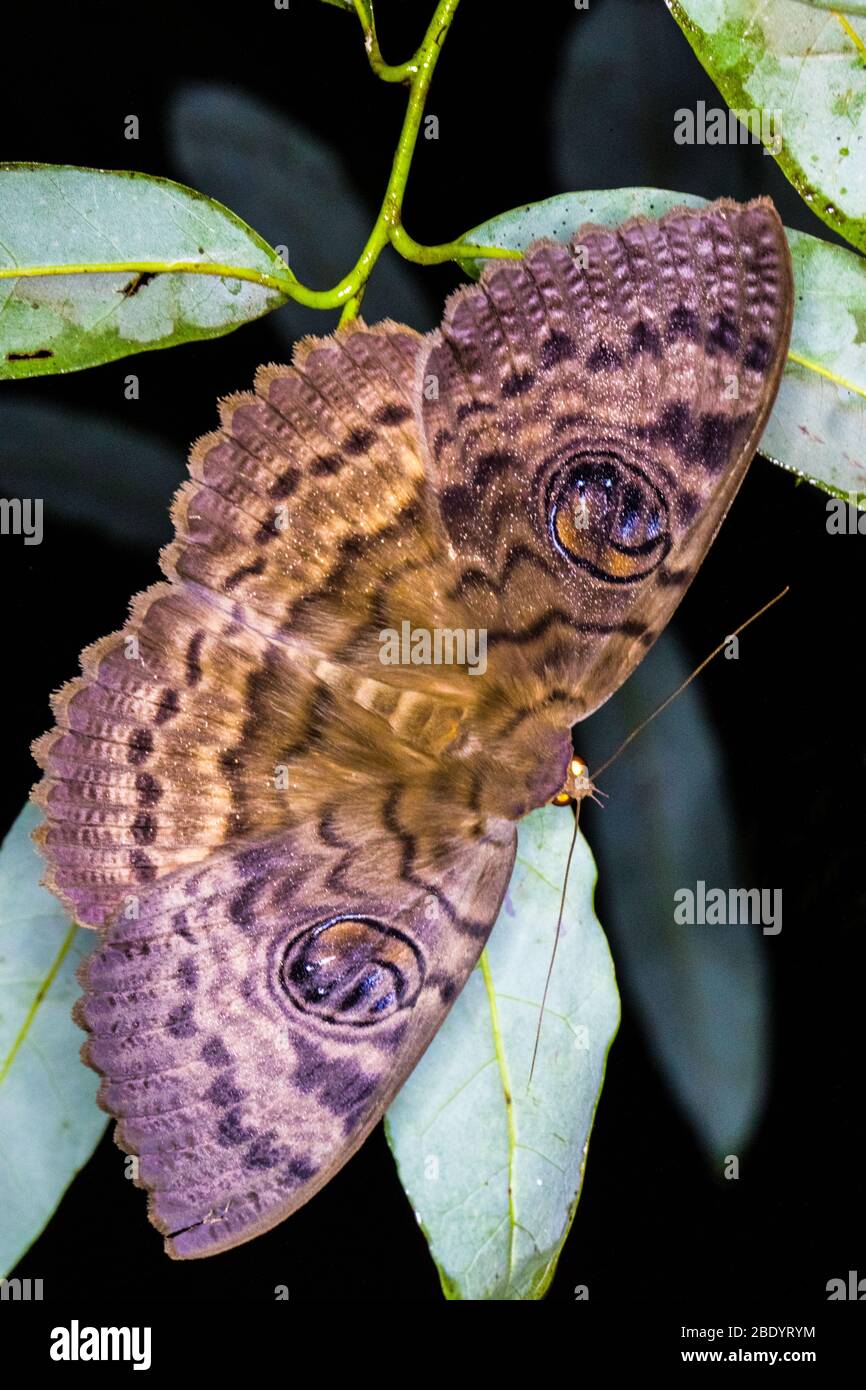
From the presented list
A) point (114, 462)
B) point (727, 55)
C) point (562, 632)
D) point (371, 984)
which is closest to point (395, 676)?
point (562, 632)

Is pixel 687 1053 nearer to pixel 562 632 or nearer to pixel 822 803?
pixel 822 803

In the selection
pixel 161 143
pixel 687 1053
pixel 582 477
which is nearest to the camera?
pixel 582 477

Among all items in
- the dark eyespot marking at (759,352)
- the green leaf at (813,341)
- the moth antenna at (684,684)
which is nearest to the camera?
the dark eyespot marking at (759,352)

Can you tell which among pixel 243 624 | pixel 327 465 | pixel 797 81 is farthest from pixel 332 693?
pixel 797 81

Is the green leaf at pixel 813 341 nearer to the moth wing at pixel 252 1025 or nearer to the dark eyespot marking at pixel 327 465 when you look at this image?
the dark eyespot marking at pixel 327 465

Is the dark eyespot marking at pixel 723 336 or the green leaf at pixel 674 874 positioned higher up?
the dark eyespot marking at pixel 723 336

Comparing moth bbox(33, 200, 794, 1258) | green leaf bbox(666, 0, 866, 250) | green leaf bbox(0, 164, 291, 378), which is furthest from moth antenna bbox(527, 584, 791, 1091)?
green leaf bbox(0, 164, 291, 378)

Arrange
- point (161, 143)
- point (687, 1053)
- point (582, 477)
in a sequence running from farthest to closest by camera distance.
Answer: point (687, 1053) → point (161, 143) → point (582, 477)

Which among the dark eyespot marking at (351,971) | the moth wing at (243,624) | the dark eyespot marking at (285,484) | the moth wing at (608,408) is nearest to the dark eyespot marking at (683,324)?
the moth wing at (608,408)
